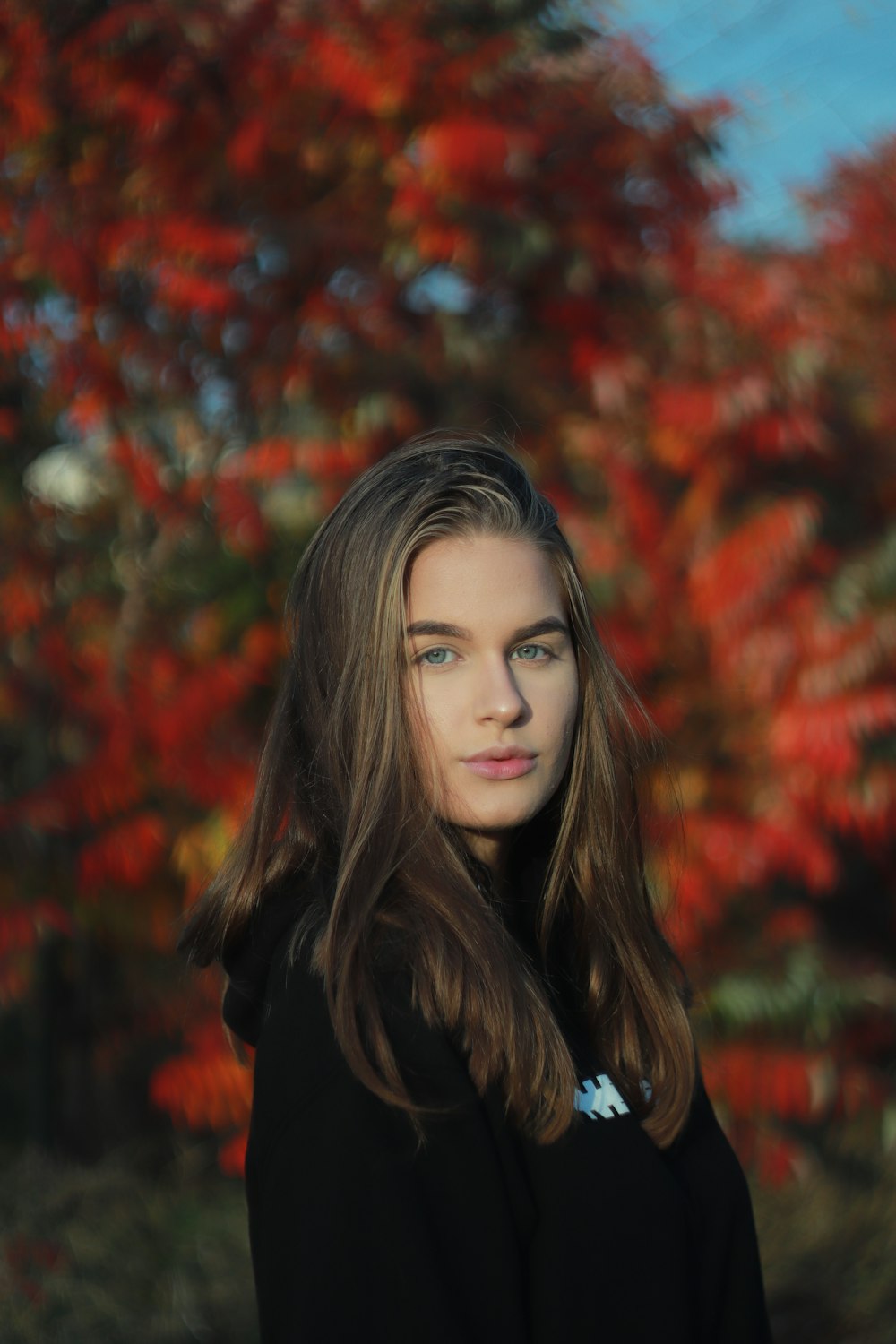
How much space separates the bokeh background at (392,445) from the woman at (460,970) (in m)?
2.35

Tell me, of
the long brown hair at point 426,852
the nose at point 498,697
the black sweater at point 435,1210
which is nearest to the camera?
the black sweater at point 435,1210

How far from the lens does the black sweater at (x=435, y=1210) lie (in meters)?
1.21

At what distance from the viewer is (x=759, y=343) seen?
420 centimetres

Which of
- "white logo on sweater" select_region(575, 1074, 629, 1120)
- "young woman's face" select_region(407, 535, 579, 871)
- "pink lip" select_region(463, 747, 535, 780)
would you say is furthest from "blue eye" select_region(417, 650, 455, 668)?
"white logo on sweater" select_region(575, 1074, 629, 1120)

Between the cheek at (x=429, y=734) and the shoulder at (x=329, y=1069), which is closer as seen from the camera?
the shoulder at (x=329, y=1069)

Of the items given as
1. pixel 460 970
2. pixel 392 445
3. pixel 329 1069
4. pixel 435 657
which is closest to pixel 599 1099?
pixel 460 970

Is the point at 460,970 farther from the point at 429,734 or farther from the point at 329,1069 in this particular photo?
the point at 429,734

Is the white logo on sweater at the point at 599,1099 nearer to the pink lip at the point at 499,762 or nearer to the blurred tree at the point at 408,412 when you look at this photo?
the pink lip at the point at 499,762

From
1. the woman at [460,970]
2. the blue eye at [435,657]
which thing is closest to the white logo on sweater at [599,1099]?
the woman at [460,970]

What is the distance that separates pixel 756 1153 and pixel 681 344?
9.54 ft

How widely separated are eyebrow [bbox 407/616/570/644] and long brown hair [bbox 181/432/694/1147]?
0.03 m

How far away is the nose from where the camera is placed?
149cm

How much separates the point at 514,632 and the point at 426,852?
28 cm

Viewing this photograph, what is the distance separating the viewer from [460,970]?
1362 mm
